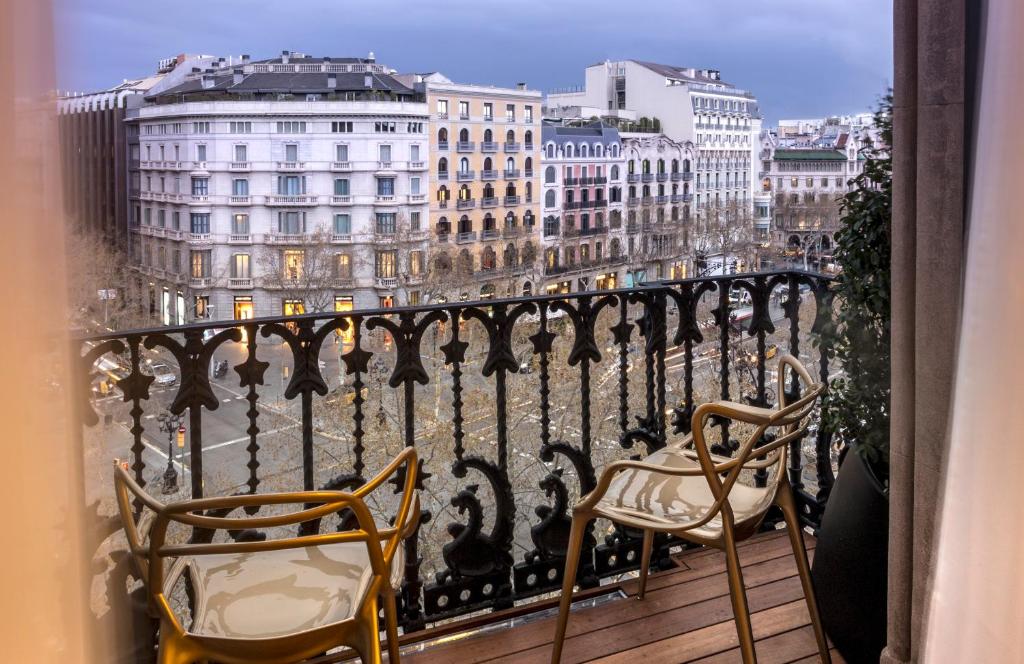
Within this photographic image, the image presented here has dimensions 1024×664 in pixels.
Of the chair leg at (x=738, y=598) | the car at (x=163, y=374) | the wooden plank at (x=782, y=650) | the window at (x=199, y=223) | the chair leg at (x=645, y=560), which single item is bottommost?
the wooden plank at (x=782, y=650)

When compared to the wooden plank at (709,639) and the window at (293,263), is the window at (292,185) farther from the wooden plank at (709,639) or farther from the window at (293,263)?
the wooden plank at (709,639)

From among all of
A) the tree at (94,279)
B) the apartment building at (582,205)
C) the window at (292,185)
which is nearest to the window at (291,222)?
the window at (292,185)

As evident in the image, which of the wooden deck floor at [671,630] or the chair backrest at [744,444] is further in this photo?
the wooden deck floor at [671,630]

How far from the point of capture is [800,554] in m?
1.87

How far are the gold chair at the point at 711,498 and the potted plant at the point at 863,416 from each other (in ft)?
0.34

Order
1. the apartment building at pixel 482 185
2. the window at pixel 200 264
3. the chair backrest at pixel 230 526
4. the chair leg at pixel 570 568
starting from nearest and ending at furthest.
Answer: the chair backrest at pixel 230 526
the chair leg at pixel 570 568
the window at pixel 200 264
the apartment building at pixel 482 185

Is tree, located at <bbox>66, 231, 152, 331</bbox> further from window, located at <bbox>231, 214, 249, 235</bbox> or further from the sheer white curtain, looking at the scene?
window, located at <bbox>231, 214, 249, 235</bbox>

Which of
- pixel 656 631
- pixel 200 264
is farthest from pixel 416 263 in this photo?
pixel 656 631

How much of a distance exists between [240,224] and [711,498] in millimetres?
7328

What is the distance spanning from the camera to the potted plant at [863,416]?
1857 millimetres

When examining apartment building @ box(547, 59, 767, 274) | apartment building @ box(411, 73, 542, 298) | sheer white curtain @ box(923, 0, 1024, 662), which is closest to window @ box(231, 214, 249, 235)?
apartment building @ box(411, 73, 542, 298)

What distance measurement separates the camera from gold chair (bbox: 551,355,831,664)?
1.60 metres

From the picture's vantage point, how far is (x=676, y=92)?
7.50m

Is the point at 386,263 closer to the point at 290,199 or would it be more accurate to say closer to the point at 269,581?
the point at 290,199
